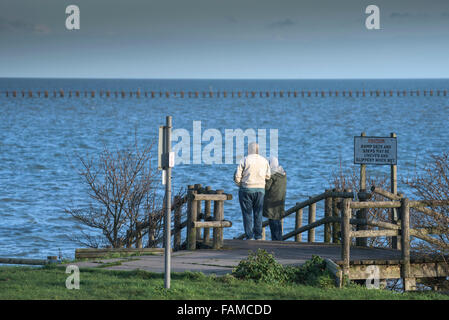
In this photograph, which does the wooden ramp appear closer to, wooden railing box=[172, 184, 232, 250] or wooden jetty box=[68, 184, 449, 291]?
wooden jetty box=[68, 184, 449, 291]

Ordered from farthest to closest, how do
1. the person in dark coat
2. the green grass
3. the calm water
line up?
the calm water → the person in dark coat → the green grass

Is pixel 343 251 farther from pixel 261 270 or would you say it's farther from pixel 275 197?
pixel 275 197

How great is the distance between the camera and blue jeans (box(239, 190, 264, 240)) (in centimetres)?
1628

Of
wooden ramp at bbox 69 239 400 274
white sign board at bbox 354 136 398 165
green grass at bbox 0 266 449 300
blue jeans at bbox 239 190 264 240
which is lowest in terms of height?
green grass at bbox 0 266 449 300

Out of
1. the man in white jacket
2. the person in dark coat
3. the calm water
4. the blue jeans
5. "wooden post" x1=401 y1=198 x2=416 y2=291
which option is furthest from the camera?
the calm water

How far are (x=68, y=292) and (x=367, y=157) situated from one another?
25.3 feet

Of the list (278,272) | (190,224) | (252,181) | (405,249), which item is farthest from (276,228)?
(278,272)

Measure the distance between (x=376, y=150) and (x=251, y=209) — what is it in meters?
2.83

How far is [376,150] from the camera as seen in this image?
648 inches

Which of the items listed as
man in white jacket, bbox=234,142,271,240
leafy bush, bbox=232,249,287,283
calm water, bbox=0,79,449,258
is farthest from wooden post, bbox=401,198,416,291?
calm water, bbox=0,79,449,258

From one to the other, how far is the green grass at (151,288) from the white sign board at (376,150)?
4.10 metres

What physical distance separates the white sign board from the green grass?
4096mm

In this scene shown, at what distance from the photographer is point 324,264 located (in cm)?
1267

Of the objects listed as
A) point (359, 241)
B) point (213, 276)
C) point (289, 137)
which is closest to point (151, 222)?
point (359, 241)
